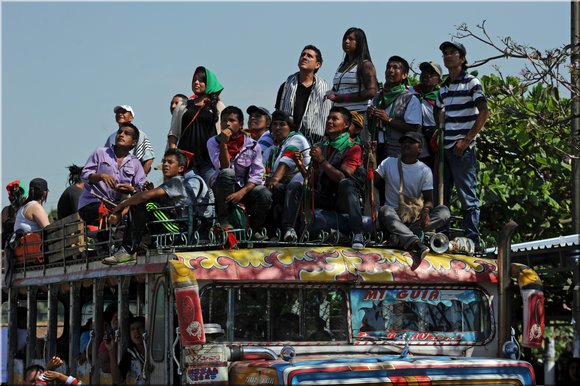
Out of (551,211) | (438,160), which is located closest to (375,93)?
(438,160)

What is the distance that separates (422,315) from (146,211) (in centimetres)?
241

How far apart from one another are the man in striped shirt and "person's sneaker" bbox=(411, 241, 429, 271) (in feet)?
4.52

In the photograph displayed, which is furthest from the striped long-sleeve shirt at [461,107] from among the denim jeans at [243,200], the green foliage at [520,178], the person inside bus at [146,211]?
the green foliage at [520,178]

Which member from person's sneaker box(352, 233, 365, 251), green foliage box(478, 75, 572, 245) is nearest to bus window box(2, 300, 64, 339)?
person's sneaker box(352, 233, 365, 251)

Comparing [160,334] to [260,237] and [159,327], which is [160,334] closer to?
[159,327]

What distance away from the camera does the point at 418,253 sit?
30.6 ft

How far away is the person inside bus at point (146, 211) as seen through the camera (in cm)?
941

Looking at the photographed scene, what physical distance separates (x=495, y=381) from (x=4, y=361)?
255 inches

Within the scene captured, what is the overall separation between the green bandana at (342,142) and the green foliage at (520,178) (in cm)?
737

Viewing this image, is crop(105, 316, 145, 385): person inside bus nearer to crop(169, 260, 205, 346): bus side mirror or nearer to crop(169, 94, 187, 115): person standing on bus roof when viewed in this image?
crop(169, 260, 205, 346): bus side mirror

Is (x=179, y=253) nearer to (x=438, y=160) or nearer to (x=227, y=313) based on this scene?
(x=227, y=313)

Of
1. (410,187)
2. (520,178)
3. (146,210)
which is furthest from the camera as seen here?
(520,178)

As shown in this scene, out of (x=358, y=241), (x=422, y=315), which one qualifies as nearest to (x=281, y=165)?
(x=358, y=241)

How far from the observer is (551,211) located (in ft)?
57.7
